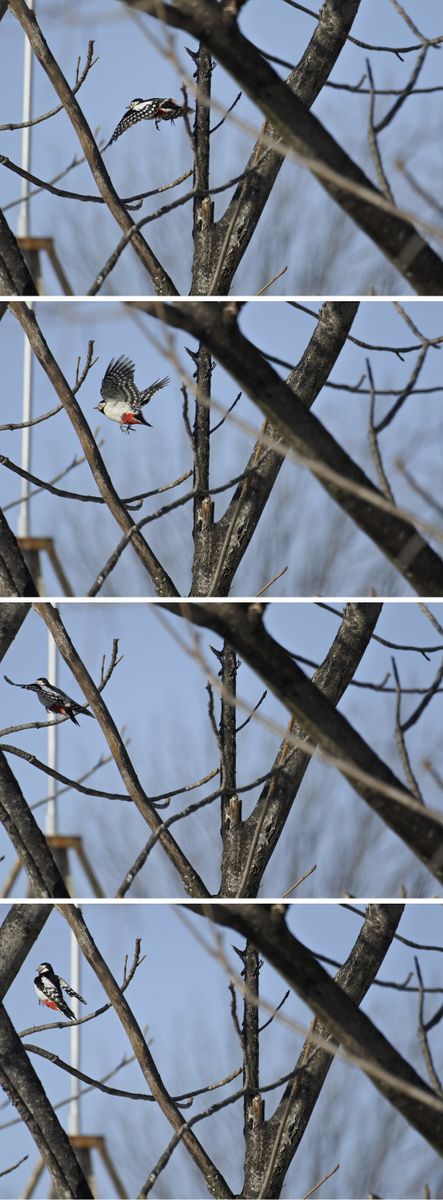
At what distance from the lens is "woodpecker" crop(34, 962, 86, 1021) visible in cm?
145

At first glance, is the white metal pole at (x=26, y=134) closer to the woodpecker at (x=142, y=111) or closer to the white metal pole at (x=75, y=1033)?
the woodpecker at (x=142, y=111)

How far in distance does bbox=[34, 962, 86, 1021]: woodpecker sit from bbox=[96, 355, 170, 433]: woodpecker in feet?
1.89

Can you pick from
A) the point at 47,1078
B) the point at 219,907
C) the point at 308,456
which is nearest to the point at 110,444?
the point at 308,456

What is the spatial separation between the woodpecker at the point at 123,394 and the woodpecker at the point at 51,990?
0.58m

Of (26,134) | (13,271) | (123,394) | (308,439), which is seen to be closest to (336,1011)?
(308,439)

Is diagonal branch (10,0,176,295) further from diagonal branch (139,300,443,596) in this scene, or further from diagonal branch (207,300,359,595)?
diagonal branch (139,300,443,596)

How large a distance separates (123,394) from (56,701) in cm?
30

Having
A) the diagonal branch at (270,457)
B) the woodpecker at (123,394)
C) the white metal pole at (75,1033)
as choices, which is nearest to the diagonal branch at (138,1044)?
the white metal pole at (75,1033)

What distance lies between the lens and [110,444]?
138 cm

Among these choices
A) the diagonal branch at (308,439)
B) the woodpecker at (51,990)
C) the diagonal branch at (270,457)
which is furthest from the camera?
the woodpecker at (51,990)

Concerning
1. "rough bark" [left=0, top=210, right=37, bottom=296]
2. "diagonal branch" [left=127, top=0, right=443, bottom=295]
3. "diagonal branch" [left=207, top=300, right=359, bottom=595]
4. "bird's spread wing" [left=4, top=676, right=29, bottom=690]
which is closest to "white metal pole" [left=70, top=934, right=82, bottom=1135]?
"bird's spread wing" [left=4, top=676, right=29, bottom=690]

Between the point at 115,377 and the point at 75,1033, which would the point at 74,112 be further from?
the point at 75,1033

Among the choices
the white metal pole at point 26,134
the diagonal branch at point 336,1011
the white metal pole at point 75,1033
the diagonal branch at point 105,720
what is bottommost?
the diagonal branch at point 336,1011

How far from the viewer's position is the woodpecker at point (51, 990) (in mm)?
1451
